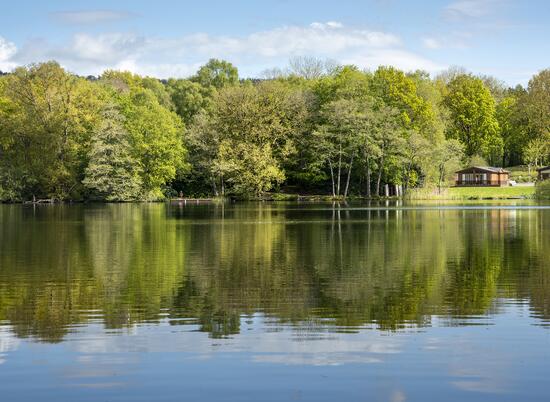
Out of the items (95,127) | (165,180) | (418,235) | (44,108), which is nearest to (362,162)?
(165,180)

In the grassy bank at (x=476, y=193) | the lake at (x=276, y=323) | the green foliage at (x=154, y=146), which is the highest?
the green foliage at (x=154, y=146)

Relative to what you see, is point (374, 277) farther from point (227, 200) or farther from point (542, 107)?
point (542, 107)

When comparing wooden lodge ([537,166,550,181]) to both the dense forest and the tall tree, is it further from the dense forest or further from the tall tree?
the tall tree

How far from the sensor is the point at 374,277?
22.5 meters

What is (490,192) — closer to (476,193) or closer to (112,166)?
(476,193)

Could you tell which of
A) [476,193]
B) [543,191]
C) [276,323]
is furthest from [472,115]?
[276,323]

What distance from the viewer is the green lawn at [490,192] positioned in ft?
338

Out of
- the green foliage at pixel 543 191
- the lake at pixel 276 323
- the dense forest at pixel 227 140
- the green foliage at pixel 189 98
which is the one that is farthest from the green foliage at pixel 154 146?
the lake at pixel 276 323

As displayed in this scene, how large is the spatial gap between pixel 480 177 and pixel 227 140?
130ft

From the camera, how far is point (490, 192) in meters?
106

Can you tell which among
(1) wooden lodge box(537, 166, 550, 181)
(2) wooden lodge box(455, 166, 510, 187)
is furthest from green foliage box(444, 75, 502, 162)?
(1) wooden lodge box(537, 166, 550, 181)

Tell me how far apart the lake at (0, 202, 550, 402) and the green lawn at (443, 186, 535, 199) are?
238 ft

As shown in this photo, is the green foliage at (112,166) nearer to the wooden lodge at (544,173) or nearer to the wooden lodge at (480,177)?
the wooden lodge at (480,177)

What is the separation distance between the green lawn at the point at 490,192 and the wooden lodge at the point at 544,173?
23.3ft
